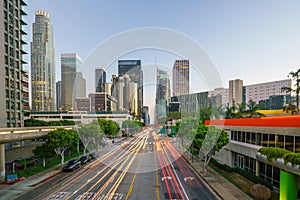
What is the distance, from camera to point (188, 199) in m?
16.0

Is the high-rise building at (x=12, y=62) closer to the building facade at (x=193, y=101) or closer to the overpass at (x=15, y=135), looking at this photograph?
the overpass at (x=15, y=135)

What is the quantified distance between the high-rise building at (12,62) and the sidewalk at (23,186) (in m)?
24.5

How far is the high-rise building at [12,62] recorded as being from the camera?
41312 mm

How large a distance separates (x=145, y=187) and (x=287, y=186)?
11.7m

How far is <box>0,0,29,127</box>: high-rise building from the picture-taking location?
41312 millimetres

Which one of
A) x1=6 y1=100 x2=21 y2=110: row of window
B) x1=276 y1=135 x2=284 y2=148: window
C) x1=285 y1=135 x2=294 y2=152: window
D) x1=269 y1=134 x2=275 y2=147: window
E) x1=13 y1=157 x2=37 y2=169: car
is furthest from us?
x1=6 y1=100 x2=21 y2=110: row of window

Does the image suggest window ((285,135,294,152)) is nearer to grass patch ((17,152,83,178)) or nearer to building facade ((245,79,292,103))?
grass patch ((17,152,83,178))

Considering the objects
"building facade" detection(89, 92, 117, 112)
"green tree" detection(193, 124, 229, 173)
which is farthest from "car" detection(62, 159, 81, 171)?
"building facade" detection(89, 92, 117, 112)

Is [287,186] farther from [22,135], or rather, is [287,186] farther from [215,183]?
[22,135]

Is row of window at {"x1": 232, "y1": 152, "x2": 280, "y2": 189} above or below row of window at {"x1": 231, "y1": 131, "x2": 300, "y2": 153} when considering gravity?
below

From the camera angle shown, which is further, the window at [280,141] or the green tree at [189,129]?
the green tree at [189,129]

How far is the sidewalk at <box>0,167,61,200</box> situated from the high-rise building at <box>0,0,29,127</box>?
2451cm

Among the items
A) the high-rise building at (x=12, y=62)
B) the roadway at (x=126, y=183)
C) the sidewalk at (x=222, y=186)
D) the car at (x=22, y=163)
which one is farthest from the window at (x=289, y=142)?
the high-rise building at (x=12, y=62)

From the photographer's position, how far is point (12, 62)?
44719 mm
